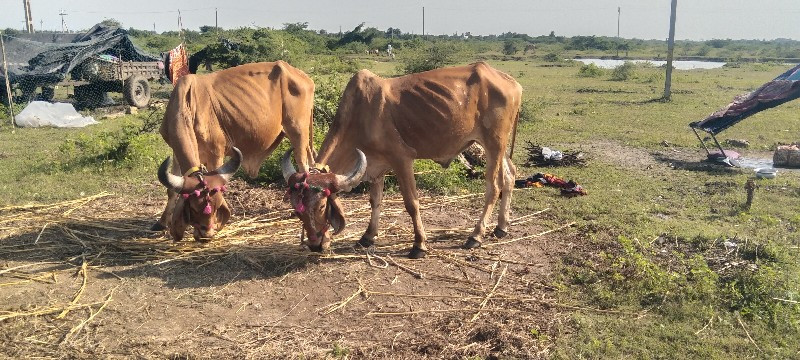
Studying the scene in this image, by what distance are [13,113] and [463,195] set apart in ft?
43.0

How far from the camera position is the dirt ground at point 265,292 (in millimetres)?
5328

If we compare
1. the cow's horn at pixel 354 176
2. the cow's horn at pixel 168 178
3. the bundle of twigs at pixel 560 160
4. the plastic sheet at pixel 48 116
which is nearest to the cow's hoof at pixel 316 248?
the cow's horn at pixel 354 176

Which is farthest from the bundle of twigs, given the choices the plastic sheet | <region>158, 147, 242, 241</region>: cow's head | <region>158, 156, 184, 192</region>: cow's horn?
the plastic sheet

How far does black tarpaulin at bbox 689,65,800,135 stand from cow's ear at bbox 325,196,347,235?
8957mm

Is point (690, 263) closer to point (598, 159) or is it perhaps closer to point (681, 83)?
point (598, 159)

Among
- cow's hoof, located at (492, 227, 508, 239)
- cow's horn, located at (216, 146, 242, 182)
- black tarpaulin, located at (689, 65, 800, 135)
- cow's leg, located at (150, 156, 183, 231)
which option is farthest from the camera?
black tarpaulin, located at (689, 65, 800, 135)

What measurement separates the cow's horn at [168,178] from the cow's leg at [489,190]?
3.47 meters

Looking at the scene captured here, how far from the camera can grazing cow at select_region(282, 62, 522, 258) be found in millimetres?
7032

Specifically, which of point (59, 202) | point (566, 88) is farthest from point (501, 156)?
point (566, 88)

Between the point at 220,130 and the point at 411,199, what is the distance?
2.69 m

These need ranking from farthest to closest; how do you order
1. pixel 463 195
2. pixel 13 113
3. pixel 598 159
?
pixel 13 113, pixel 598 159, pixel 463 195

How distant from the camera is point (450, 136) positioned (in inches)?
296

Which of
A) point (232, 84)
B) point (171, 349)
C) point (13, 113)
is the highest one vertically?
point (232, 84)

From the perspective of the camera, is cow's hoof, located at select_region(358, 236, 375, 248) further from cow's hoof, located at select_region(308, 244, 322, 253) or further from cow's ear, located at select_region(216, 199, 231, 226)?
cow's ear, located at select_region(216, 199, 231, 226)
